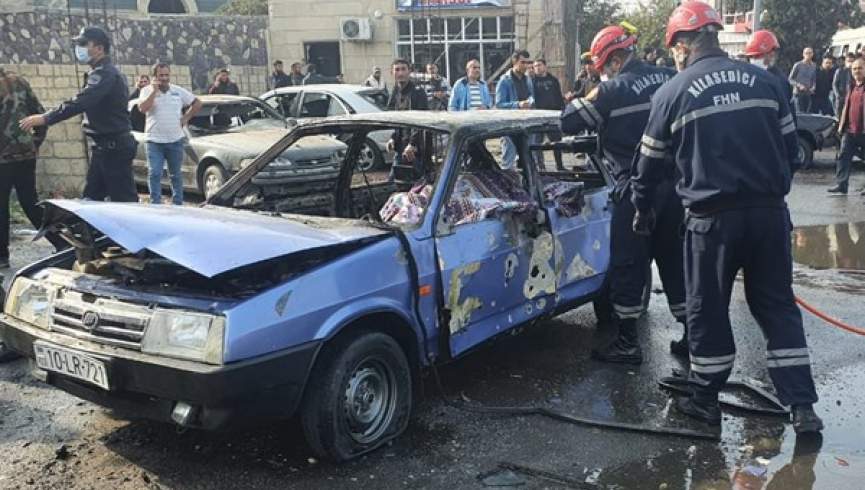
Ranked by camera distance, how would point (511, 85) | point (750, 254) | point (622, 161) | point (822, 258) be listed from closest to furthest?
point (750, 254)
point (622, 161)
point (822, 258)
point (511, 85)

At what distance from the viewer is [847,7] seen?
86.8 feet

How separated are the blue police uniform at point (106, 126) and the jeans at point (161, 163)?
1976 millimetres

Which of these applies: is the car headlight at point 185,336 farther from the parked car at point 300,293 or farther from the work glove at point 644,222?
the work glove at point 644,222

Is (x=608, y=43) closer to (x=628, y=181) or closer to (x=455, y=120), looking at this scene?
(x=628, y=181)

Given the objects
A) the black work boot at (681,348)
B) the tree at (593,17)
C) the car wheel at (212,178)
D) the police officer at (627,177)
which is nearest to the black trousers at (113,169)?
the car wheel at (212,178)

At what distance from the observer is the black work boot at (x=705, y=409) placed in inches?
157

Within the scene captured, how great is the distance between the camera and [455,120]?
451cm

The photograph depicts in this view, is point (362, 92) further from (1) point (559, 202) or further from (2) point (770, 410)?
(2) point (770, 410)

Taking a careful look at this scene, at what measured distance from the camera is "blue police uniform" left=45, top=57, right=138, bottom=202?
6.46m

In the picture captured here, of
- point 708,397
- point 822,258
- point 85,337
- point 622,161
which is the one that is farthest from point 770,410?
point 822,258

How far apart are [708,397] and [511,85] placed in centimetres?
754

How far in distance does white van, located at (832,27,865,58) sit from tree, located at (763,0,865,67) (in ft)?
13.1

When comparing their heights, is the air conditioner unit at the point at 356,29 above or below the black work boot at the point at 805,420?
above

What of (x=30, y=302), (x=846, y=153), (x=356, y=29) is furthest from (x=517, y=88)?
(x=356, y=29)
